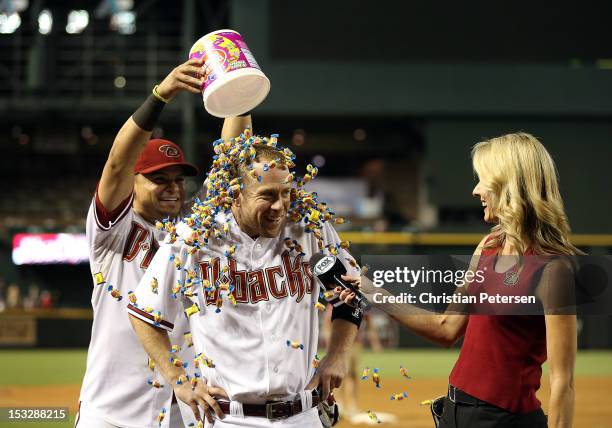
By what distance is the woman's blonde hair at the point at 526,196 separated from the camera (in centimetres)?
277

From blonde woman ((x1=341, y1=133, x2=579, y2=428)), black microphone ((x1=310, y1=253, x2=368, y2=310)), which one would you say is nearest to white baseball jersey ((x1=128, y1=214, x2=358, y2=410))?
black microphone ((x1=310, y1=253, x2=368, y2=310))

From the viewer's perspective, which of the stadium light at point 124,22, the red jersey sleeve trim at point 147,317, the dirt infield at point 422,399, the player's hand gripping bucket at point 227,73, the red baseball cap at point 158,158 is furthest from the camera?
the stadium light at point 124,22

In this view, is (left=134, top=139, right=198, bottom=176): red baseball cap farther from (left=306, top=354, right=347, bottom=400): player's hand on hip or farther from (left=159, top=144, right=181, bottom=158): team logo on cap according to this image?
(left=306, top=354, right=347, bottom=400): player's hand on hip

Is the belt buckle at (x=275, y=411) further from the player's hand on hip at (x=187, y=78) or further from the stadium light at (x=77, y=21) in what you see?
the stadium light at (x=77, y=21)

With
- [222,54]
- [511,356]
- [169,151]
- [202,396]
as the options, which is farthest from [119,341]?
[511,356]

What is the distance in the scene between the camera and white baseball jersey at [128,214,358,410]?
285 centimetres

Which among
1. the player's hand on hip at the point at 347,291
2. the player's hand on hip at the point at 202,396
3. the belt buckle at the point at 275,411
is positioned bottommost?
the belt buckle at the point at 275,411

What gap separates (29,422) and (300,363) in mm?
6865

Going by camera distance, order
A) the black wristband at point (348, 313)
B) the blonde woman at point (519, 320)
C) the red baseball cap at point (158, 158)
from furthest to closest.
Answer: the red baseball cap at point (158, 158)
the black wristband at point (348, 313)
the blonde woman at point (519, 320)

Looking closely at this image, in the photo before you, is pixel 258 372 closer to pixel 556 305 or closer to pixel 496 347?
pixel 496 347

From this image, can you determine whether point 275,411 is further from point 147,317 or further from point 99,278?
point 99,278

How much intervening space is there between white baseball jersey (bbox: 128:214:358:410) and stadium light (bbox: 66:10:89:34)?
20.4 m

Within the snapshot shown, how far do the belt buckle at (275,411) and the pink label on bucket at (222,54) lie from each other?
1279 millimetres

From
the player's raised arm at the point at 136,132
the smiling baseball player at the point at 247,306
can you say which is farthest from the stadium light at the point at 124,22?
the smiling baseball player at the point at 247,306
